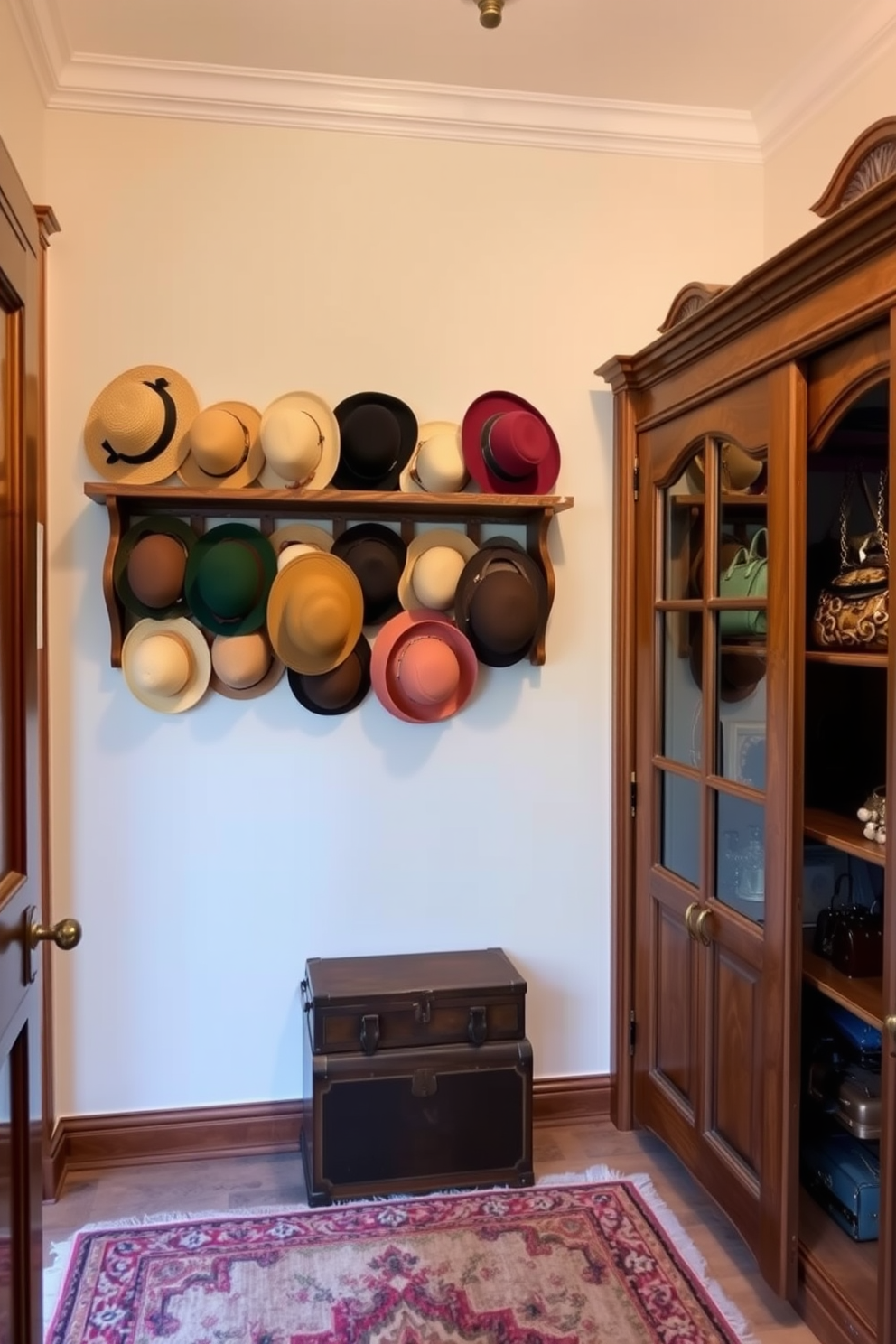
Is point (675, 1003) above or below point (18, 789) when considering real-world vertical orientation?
below

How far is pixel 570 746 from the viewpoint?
8.57 ft

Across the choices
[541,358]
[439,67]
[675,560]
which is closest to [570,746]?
[675,560]

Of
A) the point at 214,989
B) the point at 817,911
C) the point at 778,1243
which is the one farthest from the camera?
the point at 214,989

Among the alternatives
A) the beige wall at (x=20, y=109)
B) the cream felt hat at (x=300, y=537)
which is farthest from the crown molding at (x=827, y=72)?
the beige wall at (x=20, y=109)

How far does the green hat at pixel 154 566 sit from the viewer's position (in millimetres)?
2293

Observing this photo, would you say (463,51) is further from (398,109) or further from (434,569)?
(434,569)

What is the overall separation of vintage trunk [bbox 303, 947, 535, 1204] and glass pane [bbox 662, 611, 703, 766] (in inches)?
26.2

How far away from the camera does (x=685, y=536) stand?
2301mm

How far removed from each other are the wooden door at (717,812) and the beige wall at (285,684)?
20cm

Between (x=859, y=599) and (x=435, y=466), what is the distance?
3.43 feet

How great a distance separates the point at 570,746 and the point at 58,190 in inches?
71.6

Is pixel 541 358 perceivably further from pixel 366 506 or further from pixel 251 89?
pixel 251 89

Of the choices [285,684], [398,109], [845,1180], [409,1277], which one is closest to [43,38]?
[398,109]

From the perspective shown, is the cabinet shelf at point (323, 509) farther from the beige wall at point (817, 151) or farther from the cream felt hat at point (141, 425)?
the beige wall at point (817, 151)
